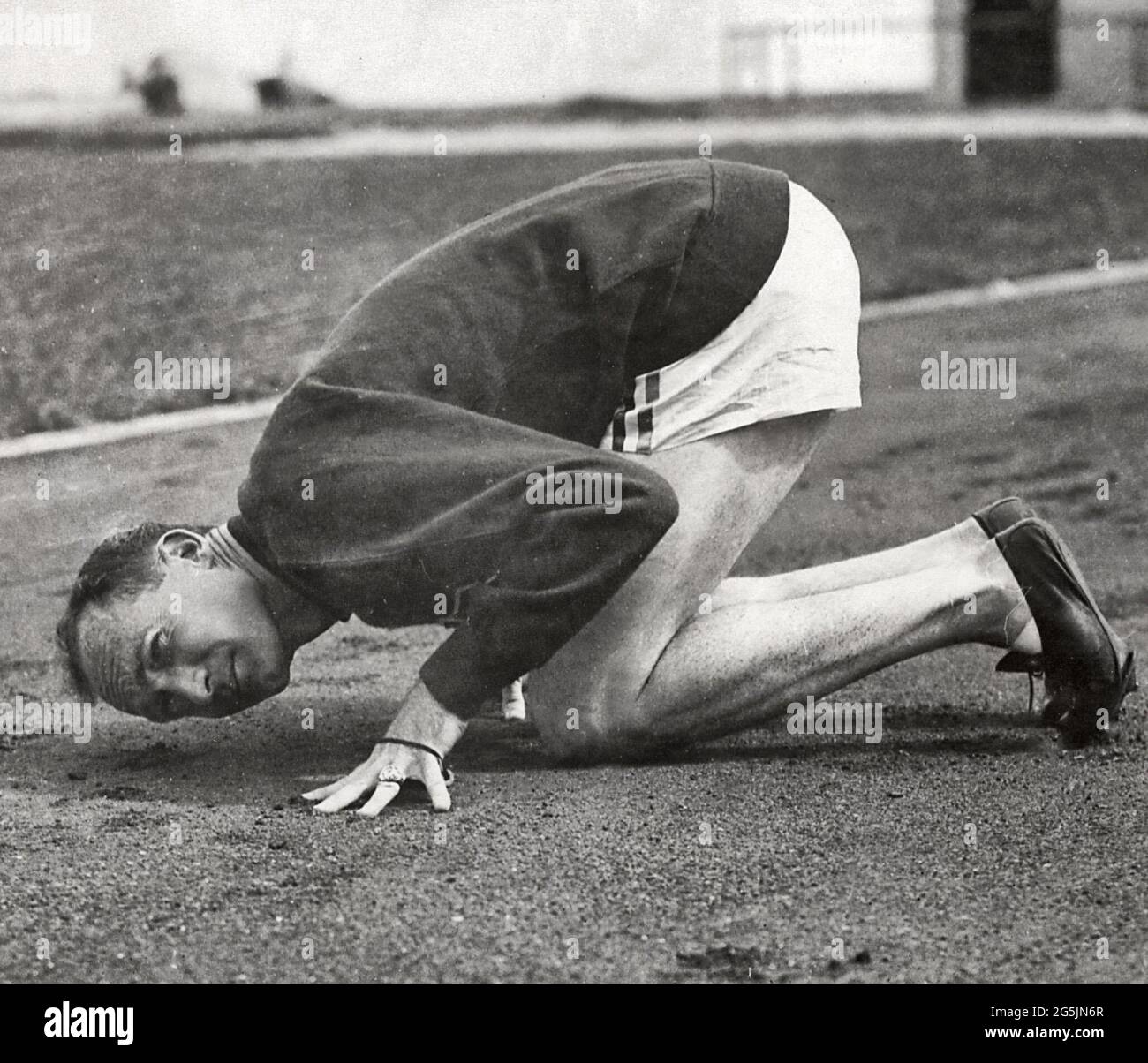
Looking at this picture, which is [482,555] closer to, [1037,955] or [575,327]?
[575,327]

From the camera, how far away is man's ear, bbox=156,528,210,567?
4449 mm

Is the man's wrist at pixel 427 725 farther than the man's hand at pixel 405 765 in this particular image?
Yes

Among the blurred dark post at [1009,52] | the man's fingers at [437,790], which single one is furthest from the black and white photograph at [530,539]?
the blurred dark post at [1009,52]

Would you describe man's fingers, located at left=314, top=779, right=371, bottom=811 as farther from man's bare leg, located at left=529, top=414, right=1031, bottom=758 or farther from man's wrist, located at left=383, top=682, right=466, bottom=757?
man's bare leg, located at left=529, top=414, right=1031, bottom=758

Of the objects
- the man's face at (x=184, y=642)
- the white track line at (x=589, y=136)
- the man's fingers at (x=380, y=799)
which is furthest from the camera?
the white track line at (x=589, y=136)

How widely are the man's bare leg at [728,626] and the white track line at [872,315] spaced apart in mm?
719

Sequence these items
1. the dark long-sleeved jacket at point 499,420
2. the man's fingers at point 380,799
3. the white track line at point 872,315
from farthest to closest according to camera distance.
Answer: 1. the white track line at point 872,315
2. the dark long-sleeved jacket at point 499,420
3. the man's fingers at point 380,799

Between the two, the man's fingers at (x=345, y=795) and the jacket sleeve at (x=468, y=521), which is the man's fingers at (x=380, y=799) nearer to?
the man's fingers at (x=345, y=795)

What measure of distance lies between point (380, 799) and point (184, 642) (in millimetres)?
647

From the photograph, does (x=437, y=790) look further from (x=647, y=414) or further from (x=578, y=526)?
(x=647, y=414)

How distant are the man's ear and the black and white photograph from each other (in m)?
0.01

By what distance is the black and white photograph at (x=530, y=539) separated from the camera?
394 cm

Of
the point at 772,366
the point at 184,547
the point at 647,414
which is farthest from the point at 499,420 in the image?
the point at 184,547

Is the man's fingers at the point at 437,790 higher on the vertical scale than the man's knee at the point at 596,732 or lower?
lower
